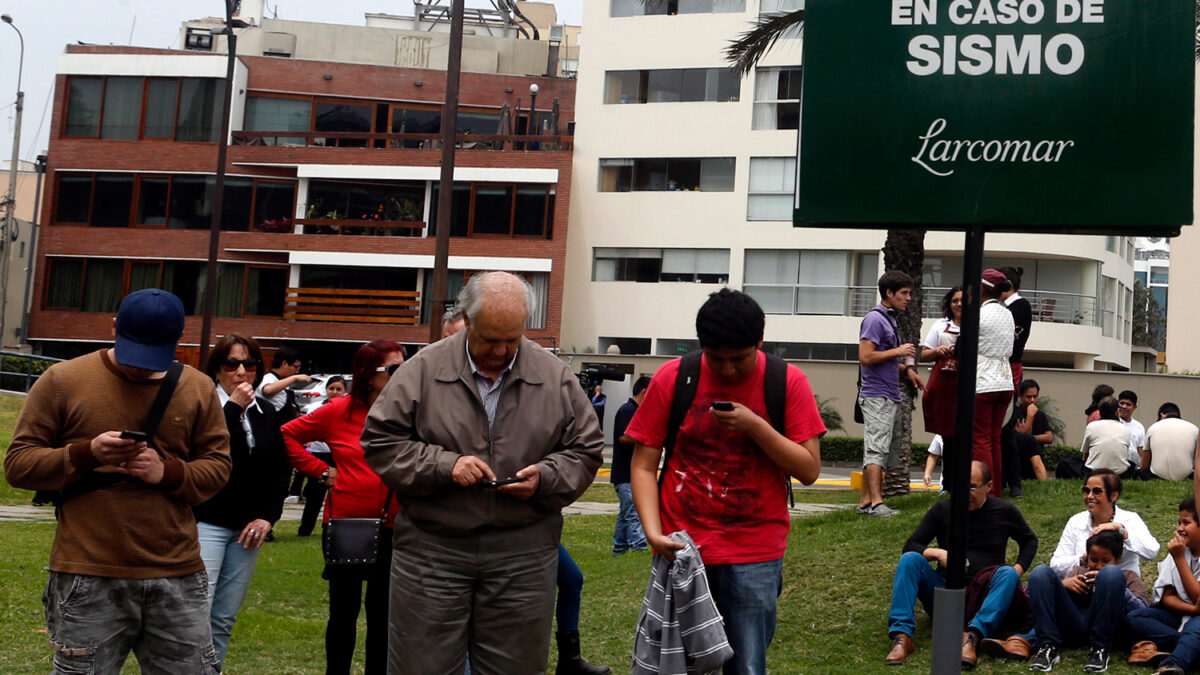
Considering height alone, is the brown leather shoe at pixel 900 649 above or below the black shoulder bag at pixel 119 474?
below

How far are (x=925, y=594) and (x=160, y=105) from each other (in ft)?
140

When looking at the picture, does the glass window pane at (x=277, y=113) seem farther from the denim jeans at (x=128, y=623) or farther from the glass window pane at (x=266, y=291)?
the denim jeans at (x=128, y=623)

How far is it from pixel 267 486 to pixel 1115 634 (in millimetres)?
5025

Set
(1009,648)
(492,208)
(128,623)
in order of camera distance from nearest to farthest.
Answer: (128,623)
(1009,648)
(492,208)

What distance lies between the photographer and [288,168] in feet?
149

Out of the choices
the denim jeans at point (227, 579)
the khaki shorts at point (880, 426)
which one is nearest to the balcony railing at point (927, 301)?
the khaki shorts at point (880, 426)

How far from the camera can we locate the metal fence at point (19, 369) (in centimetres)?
3581

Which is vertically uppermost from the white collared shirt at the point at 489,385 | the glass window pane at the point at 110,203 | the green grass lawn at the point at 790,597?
the glass window pane at the point at 110,203

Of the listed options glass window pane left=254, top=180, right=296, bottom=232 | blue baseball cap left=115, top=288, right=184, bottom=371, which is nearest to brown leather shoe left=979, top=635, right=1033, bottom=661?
blue baseball cap left=115, top=288, right=184, bottom=371

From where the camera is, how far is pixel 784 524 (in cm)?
525

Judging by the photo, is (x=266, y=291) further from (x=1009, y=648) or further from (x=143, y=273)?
(x=1009, y=648)

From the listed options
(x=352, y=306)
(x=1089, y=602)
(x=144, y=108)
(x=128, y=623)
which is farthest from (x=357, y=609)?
(x=144, y=108)

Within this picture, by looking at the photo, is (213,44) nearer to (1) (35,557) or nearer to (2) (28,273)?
(2) (28,273)

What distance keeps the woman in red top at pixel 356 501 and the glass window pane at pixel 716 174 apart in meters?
37.4
